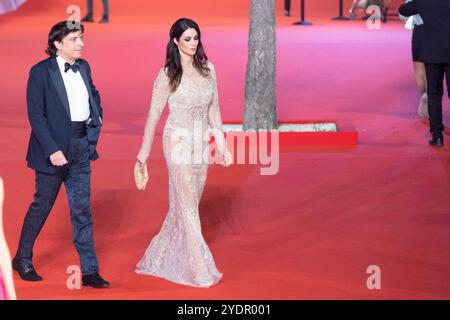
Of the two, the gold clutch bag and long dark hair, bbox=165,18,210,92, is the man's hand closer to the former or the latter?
the gold clutch bag

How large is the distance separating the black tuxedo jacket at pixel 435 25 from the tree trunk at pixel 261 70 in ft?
4.69

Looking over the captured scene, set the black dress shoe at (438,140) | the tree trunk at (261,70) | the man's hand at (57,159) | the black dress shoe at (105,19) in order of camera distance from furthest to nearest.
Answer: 1. the black dress shoe at (105,19)
2. the tree trunk at (261,70)
3. the black dress shoe at (438,140)
4. the man's hand at (57,159)

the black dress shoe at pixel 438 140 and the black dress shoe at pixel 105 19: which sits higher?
the black dress shoe at pixel 438 140

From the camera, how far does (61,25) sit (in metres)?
7.25

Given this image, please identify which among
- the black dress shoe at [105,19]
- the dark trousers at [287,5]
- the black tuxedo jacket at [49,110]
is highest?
the black tuxedo jacket at [49,110]

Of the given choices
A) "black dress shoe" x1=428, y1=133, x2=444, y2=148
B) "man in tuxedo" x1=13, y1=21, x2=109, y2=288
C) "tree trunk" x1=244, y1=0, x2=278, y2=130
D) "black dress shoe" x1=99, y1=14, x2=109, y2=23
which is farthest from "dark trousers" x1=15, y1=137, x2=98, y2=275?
"black dress shoe" x1=99, y1=14, x2=109, y2=23

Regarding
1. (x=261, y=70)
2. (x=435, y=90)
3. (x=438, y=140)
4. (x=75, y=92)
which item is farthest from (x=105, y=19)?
(x=75, y=92)

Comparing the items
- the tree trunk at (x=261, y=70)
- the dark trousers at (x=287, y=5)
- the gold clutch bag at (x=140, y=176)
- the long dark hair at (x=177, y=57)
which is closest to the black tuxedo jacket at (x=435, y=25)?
the tree trunk at (x=261, y=70)

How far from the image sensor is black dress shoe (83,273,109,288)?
24.0 ft

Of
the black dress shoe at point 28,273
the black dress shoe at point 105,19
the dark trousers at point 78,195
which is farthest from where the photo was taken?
the black dress shoe at point 105,19

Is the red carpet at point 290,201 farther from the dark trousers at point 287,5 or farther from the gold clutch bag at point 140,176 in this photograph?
the dark trousers at point 287,5

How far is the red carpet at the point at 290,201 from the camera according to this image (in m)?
7.50

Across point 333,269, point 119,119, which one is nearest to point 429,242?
point 333,269

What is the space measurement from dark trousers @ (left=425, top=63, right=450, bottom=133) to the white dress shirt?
17.2ft
